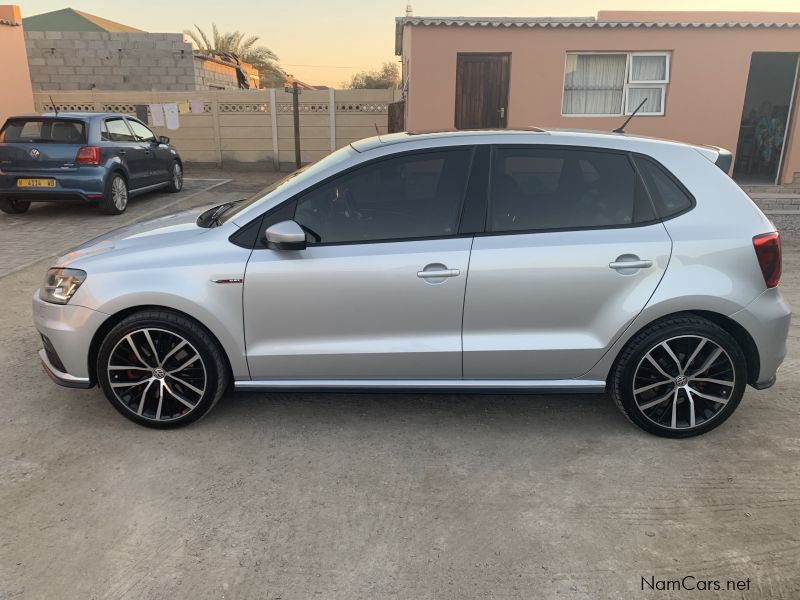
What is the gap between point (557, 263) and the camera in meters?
3.16

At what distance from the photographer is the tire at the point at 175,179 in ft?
38.8

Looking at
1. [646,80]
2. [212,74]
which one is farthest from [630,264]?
[212,74]

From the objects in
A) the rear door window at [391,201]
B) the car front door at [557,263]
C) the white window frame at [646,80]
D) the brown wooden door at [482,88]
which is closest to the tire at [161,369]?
the rear door window at [391,201]

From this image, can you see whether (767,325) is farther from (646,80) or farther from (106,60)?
(106,60)

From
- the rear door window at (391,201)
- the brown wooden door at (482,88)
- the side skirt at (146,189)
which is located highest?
the brown wooden door at (482,88)

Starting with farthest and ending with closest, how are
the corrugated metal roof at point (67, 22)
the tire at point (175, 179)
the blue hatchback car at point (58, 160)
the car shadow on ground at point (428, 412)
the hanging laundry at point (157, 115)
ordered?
the corrugated metal roof at point (67, 22), the hanging laundry at point (157, 115), the tire at point (175, 179), the blue hatchback car at point (58, 160), the car shadow on ground at point (428, 412)

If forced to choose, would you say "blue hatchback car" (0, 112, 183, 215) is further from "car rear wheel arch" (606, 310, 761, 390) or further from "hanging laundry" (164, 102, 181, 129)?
"car rear wheel arch" (606, 310, 761, 390)

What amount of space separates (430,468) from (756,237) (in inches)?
82.7

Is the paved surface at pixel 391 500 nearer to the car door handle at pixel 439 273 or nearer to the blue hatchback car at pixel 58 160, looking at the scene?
the car door handle at pixel 439 273

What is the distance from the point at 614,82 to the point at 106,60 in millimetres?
16649

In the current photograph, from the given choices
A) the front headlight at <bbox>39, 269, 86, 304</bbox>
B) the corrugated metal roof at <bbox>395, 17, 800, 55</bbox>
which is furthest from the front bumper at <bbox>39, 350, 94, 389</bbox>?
the corrugated metal roof at <bbox>395, 17, 800, 55</bbox>

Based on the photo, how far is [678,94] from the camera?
11.3m

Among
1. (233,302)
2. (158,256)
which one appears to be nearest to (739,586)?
(233,302)

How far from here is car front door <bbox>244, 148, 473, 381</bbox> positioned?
3184mm
